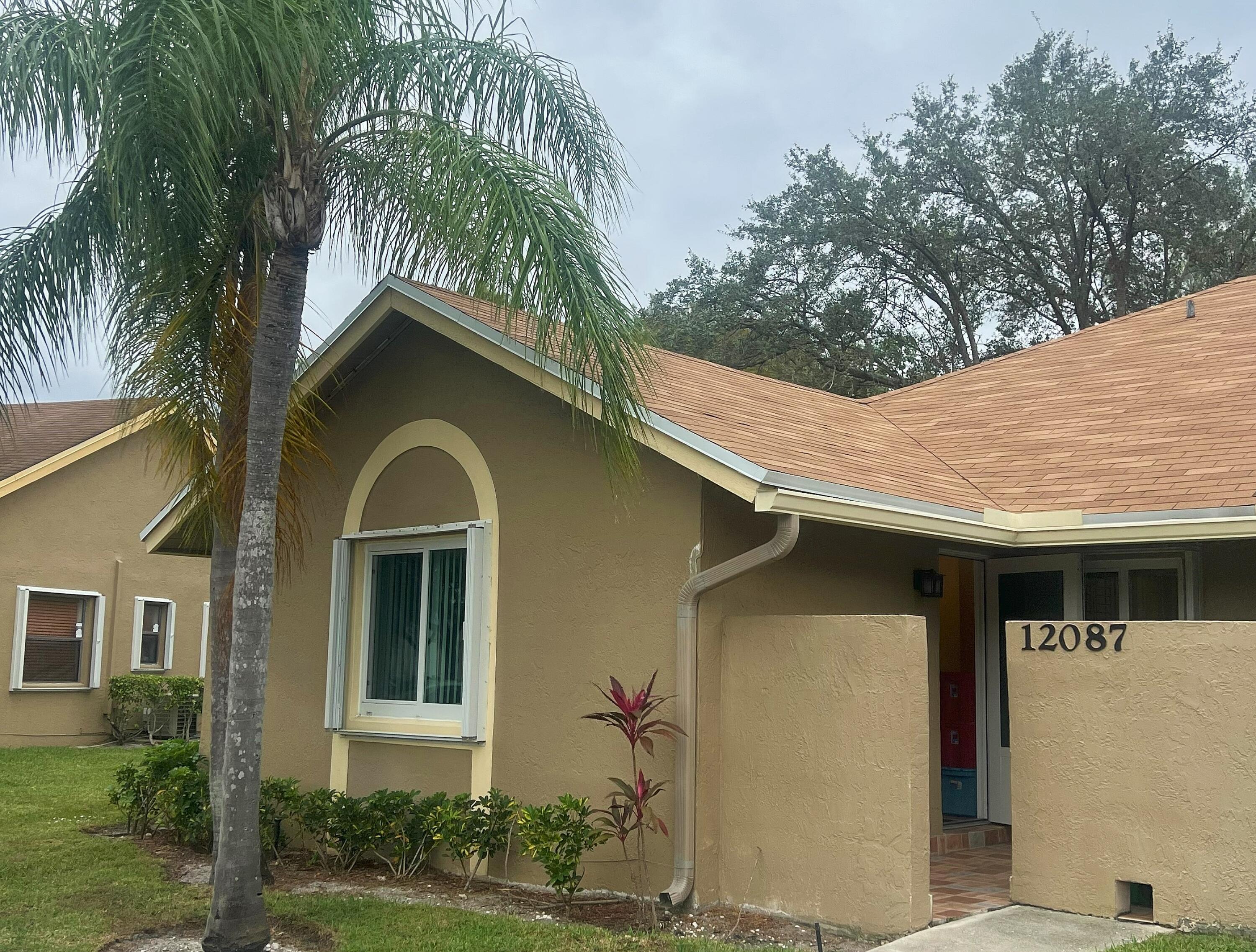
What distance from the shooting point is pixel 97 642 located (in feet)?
65.8

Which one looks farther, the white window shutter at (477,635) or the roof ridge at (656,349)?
the white window shutter at (477,635)

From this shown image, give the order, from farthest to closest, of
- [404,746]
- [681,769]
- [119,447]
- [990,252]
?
1. [990,252]
2. [119,447]
3. [404,746]
4. [681,769]

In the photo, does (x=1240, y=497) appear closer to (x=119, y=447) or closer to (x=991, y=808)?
(x=991, y=808)

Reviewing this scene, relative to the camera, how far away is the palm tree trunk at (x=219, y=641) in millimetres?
8852

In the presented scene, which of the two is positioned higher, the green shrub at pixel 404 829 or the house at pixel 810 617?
the house at pixel 810 617

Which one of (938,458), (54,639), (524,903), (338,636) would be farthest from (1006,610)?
(54,639)

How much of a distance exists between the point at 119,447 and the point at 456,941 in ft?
53.2

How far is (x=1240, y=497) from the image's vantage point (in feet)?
25.9

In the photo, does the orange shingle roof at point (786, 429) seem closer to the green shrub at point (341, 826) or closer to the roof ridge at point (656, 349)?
the roof ridge at point (656, 349)

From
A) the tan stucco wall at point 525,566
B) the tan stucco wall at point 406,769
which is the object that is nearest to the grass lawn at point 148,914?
the tan stucco wall at point 525,566

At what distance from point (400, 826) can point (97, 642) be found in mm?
13365

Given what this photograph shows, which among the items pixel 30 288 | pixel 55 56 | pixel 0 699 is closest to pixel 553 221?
pixel 55 56

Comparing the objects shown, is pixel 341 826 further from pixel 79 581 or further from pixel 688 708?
pixel 79 581

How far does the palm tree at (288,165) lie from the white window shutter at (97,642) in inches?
528
